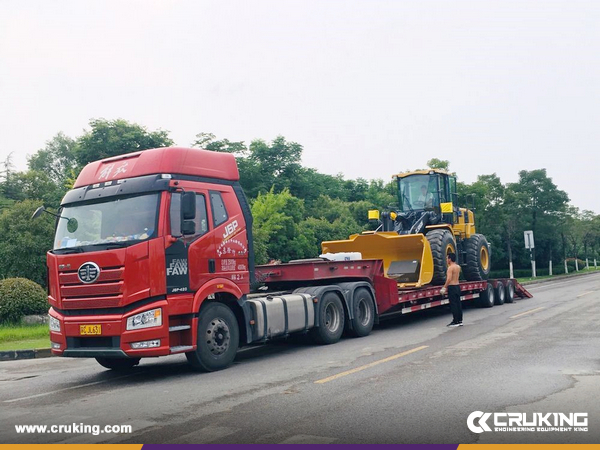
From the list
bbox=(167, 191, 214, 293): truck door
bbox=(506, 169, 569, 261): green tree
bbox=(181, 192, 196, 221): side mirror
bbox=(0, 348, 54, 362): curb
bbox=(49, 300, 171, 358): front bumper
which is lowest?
bbox=(0, 348, 54, 362): curb

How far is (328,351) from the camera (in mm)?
11297

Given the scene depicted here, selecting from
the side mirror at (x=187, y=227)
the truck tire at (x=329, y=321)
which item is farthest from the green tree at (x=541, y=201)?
the side mirror at (x=187, y=227)

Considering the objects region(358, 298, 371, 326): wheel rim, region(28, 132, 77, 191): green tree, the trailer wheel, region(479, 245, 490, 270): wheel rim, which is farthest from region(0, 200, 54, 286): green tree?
region(28, 132, 77, 191): green tree

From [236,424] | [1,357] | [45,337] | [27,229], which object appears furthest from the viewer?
[27,229]

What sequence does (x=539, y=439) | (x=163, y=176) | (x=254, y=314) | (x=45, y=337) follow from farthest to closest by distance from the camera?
(x=45, y=337) → (x=254, y=314) → (x=163, y=176) → (x=539, y=439)

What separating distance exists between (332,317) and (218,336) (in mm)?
3486

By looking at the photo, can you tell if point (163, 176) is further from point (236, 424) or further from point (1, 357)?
point (1, 357)

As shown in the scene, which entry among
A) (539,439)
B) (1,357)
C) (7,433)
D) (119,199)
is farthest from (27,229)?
(539,439)

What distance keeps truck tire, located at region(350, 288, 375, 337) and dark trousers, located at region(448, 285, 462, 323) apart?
6.47ft

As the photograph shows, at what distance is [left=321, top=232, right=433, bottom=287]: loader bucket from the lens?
613 inches

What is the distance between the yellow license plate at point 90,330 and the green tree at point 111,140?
112ft

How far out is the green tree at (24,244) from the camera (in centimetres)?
2339

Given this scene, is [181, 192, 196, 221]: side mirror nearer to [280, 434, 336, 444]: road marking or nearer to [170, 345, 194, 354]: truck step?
[170, 345, 194, 354]: truck step

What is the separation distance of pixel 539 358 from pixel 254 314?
4497mm
